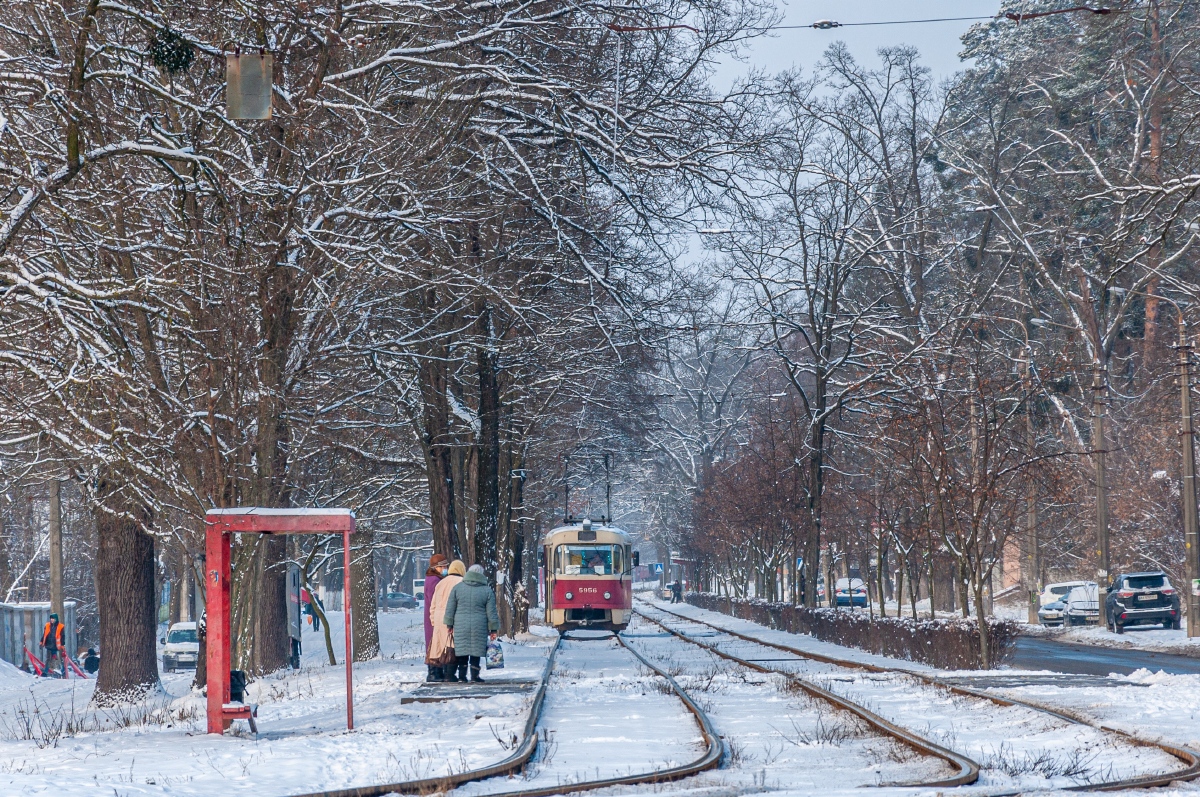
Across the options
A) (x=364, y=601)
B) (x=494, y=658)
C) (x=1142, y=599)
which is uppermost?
(x=364, y=601)

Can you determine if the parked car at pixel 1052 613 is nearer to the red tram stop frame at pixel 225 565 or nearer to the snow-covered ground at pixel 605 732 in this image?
the snow-covered ground at pixel 605 732

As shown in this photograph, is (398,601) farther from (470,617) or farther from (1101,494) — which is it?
(470,617)

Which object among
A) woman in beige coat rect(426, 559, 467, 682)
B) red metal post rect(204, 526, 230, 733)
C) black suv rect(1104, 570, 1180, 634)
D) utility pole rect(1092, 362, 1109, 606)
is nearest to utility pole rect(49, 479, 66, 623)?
woman in beige coat rect(426, 559, 467, 682)

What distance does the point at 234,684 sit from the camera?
13.7 metres

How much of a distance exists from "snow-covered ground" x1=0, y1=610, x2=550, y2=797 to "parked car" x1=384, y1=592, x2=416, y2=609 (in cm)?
7547

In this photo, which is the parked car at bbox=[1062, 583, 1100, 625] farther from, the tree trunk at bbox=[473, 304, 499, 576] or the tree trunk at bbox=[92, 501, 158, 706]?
the tree trunk at bbox=[92, 501, 158, 706]

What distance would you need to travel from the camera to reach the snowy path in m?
10.2

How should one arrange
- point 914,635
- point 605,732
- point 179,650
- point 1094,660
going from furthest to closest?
point 179,650 → point 1094,660 → point 914,635 → point 605,732

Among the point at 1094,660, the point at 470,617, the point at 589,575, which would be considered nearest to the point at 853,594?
the point at 589,575

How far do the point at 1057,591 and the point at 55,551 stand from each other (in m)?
33.8

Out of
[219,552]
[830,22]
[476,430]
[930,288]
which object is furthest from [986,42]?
[219,552]

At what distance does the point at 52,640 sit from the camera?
118 feet

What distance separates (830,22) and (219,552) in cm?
1092

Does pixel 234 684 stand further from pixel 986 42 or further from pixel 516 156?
pixel 986 42
